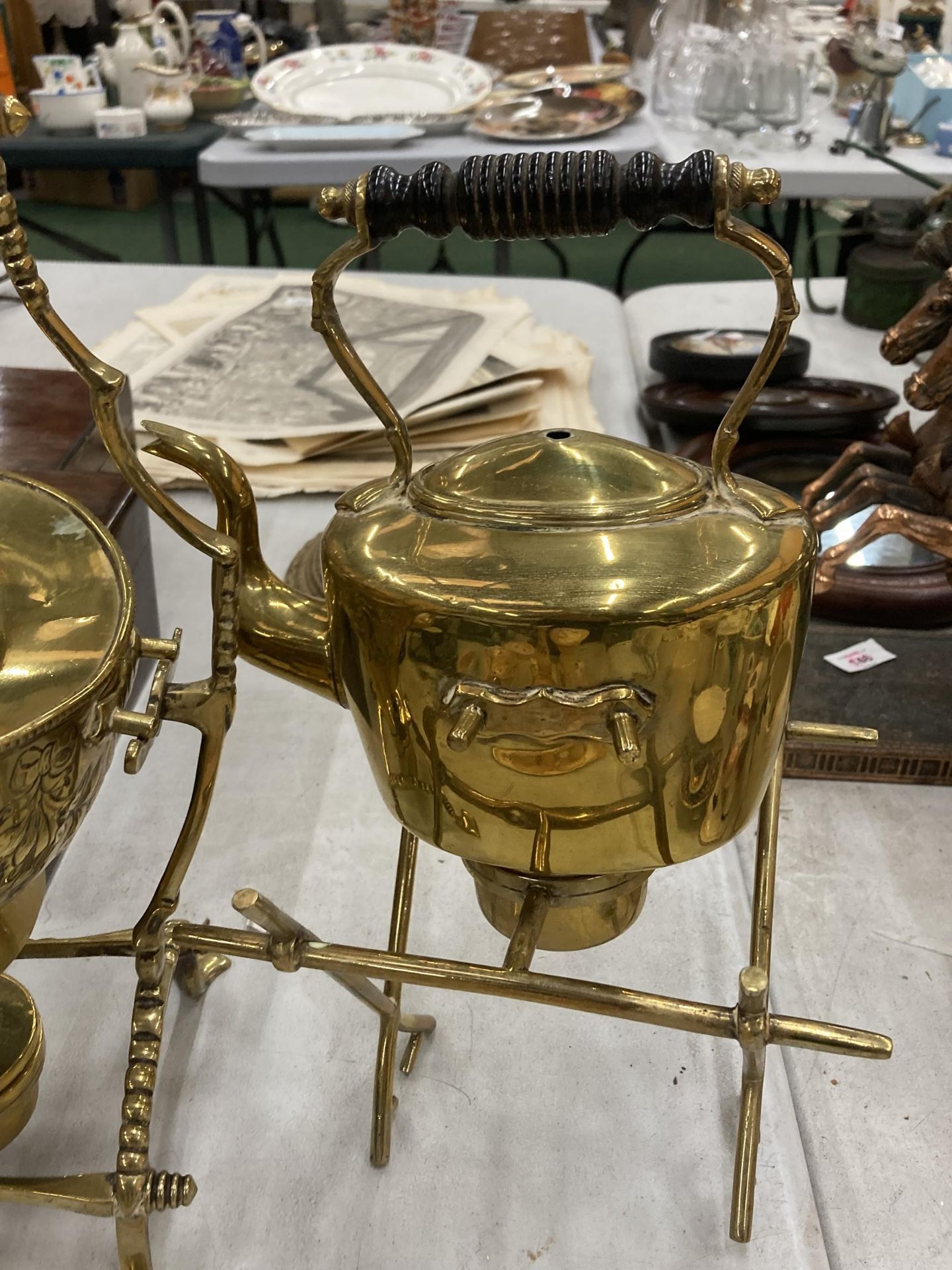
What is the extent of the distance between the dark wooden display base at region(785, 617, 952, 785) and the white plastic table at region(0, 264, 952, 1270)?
1cm

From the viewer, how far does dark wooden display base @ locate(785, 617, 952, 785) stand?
0.62 m

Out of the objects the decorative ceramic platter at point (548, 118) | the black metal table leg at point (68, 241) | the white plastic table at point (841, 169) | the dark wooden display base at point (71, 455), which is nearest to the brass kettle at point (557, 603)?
the dark wooden display base at point (71, 455)

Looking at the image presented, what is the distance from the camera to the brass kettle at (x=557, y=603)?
0.31m

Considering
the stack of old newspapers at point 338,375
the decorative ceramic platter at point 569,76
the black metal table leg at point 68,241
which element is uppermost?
the decorative ceramic platter at point 569,76

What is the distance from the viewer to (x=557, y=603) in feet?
0.98

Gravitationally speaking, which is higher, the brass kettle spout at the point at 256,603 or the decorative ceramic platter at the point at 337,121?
the brass kettle spout at the point at 256,603

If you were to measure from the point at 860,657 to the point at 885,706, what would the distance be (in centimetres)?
3

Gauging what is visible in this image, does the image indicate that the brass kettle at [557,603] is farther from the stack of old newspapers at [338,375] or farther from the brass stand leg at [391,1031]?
the stack of old newspapers at [338,375]

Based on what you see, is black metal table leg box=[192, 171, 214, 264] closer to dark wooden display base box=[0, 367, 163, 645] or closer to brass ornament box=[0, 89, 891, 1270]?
dark wooden display base box=[0, 367, 163, 645]

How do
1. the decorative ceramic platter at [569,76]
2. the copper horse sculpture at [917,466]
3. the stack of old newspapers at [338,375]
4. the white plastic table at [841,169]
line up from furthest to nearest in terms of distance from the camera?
1. the decorative ceramic platter at [569,76]
2. the white plastic table at [841,169]
3. the stack of old newspapers at [338,375]
4. the copper horse sculpture at [917,466]

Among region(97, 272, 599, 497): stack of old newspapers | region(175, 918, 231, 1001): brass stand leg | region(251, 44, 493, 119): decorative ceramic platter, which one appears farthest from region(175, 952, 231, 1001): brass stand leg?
region(251, 44, 493, 119): decorative ceramic platter

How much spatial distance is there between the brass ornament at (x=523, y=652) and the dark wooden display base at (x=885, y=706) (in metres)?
0.27

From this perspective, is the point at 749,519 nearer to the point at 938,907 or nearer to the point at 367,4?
the point at 938,907

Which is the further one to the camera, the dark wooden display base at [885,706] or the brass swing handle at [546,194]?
the dark wooden display base at [885,706]
